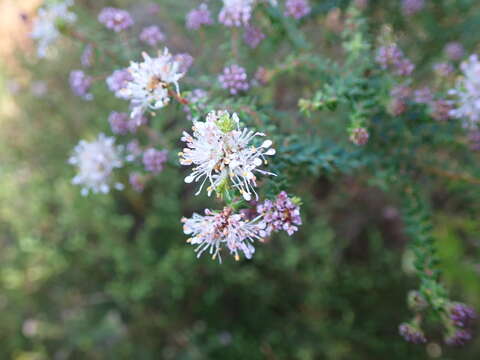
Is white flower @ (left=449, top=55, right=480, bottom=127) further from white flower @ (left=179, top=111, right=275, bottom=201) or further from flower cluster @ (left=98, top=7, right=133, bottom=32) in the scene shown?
flower cluster @ (left=98, top=7, right=133, bottom=32)

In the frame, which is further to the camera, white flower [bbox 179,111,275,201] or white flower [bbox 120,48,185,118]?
white flower [bbox 120,48,185,118]

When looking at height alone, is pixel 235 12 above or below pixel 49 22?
below

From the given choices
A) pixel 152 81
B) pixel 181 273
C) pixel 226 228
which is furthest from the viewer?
pixel 181 273

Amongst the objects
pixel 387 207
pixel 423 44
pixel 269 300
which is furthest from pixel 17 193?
pixel 423 44

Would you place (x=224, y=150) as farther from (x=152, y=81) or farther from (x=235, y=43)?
(x=235, y=43)

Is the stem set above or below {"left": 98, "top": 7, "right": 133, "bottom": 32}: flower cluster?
below

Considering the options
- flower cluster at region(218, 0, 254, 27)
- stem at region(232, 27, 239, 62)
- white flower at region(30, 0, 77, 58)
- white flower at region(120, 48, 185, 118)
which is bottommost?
white flower at region(120, 48, 185, 118)

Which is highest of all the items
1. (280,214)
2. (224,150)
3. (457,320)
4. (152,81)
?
(152,81)

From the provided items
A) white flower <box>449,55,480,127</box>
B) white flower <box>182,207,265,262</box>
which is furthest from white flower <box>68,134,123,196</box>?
white flower <box>449,55,480,127</box>

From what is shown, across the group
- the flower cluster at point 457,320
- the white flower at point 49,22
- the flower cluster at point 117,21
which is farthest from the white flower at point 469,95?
the white flower at point 49,22

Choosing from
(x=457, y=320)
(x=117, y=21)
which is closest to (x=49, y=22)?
(x=117, y=21)

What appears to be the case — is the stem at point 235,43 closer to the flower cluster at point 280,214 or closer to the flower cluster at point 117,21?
the flower cluster at point 117,21
